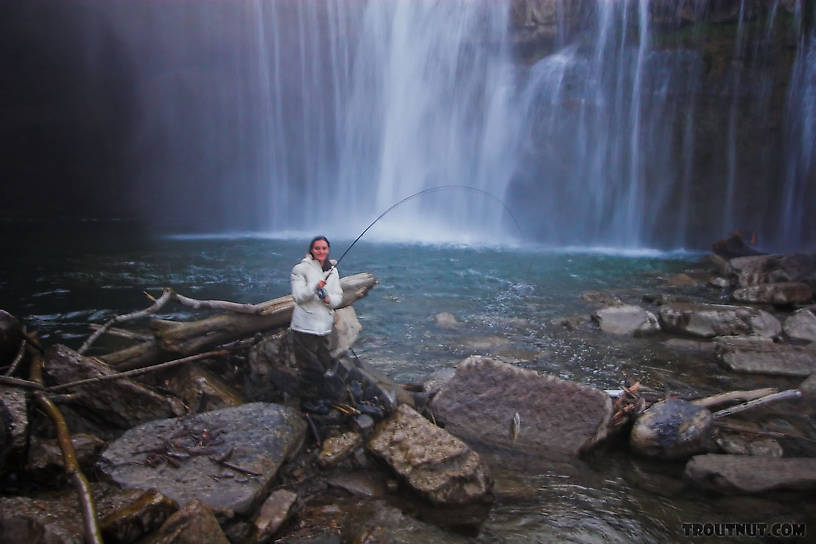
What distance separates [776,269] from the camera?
1153 cm

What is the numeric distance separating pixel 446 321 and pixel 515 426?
4.47 metres

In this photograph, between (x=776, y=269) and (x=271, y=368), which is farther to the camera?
(x=776, y=269)

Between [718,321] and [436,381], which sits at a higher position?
[718,321]

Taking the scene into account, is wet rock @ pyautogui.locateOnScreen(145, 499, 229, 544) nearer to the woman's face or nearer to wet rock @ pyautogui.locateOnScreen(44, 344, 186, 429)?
wet rock @ pyautogui.locateOnScreen(44, 344, 186, 429)

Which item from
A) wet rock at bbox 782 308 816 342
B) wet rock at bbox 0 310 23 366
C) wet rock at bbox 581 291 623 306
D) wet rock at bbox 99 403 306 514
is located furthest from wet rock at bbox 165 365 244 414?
wet rock at bbox 782 308 816 342

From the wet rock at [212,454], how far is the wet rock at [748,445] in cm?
386

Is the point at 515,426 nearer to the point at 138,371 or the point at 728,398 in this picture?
the point at 728,398

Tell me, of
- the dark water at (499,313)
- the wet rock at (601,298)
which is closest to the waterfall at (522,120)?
the dark water at (499,313)

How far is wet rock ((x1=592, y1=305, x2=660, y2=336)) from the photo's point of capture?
8.31 meters

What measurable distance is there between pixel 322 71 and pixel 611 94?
15.6m

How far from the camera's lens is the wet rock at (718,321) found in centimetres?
795

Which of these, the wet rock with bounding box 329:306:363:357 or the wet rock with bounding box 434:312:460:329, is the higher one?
the wet rock with bounding box 329:306:363:357

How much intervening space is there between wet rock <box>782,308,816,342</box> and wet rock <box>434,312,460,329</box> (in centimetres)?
560

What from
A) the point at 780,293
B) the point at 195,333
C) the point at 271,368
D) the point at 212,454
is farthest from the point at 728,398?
the point at 780,293
